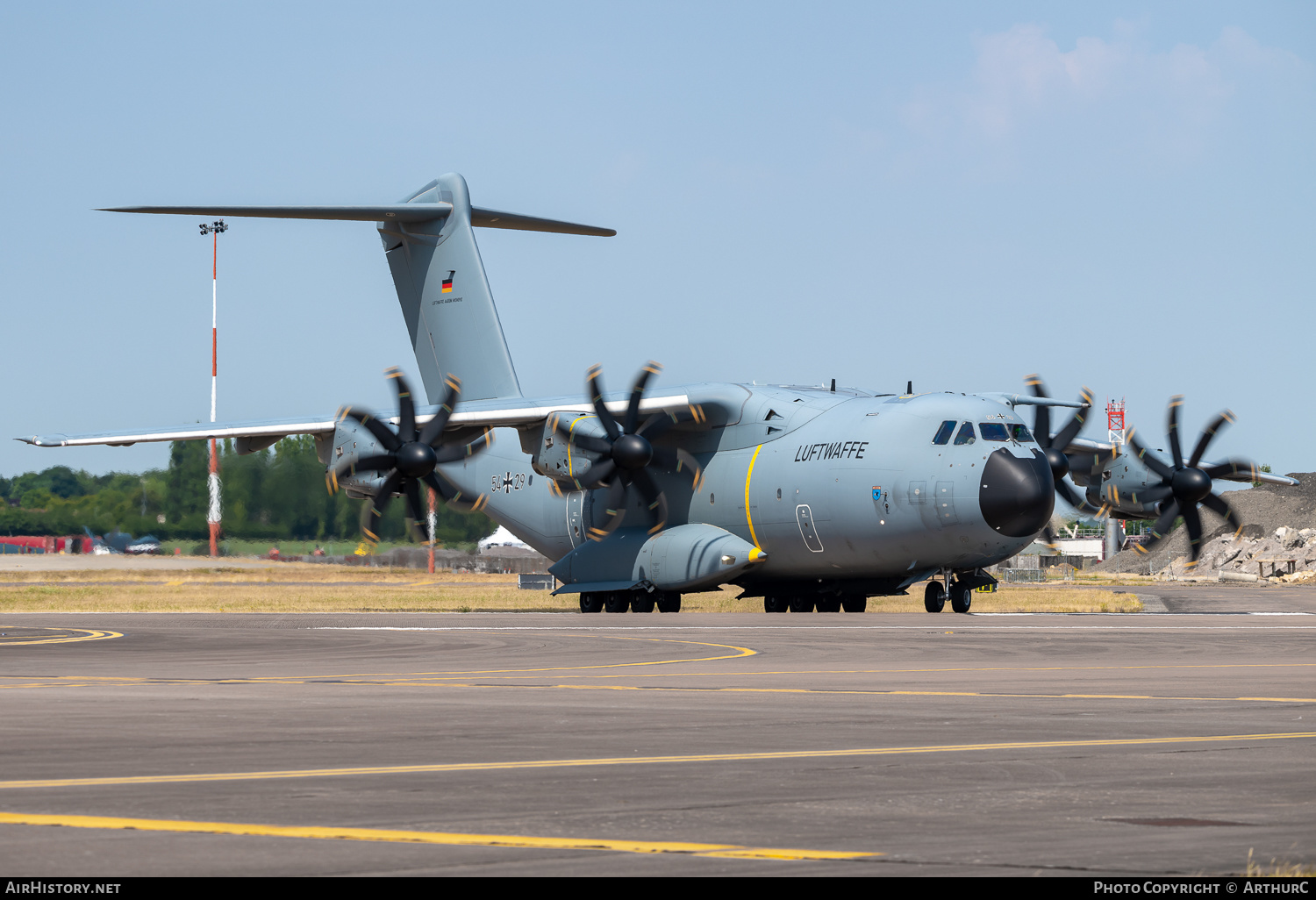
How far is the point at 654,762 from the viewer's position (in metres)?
9.51

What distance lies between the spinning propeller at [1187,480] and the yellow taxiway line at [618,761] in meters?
27.6

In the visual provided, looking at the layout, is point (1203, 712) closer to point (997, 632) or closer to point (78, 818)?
point (78, 818)

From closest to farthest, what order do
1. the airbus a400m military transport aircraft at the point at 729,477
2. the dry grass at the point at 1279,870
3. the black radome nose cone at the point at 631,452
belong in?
1. the dry grass at the point at 1279,870
2. the airbus a400m military transport aircraft at the point at 729,477
3. the black radome nose cone at the point at 631,452

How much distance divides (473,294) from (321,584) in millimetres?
21348

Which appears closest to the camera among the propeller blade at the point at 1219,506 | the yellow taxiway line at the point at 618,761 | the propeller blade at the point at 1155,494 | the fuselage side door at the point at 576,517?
the yellow taxiway line at the point at 618,761

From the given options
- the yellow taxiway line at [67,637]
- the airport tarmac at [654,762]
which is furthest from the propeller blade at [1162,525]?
the yellow taxiway line at [67,637]

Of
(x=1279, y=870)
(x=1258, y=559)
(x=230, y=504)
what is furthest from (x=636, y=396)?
(x=1258, y=559)

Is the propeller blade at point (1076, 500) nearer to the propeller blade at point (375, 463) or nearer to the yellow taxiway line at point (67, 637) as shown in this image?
the propeller blade at point (375, 463)

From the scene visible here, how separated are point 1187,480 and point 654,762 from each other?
31141mm

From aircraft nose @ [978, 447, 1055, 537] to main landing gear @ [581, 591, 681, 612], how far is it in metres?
8.99

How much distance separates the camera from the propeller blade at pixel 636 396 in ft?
117

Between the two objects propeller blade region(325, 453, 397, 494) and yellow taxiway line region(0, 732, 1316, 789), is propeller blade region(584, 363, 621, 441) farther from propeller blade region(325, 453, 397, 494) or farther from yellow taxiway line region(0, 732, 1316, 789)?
yellow taxiway line region(0, 732, 1316, 789)

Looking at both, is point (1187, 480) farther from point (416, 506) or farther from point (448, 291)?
point (448, 291)

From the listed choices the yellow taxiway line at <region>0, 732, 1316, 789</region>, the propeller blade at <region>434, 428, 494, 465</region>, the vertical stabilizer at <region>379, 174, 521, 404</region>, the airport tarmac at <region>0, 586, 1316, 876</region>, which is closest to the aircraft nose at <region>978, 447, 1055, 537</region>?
the airport tarmac at <region>0, 586, 1316, 876</region>
